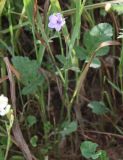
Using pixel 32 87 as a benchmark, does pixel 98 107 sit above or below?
below

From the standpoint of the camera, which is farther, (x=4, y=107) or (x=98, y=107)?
(x=98, y=107)

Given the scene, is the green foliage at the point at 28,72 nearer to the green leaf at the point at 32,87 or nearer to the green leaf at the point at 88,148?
the green leaf at the point at 32,87

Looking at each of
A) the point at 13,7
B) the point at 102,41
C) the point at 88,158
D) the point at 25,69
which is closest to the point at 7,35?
the point at 13,7

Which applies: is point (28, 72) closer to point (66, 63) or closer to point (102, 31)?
point (66, 63)

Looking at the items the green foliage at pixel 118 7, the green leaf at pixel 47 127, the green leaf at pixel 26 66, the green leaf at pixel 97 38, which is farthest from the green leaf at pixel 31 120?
the green foliage at pixel 118 7

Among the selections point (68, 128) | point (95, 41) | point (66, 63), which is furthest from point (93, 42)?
point (68, 128)

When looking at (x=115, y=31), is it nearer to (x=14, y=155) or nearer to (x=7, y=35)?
(x=7, y=35)
